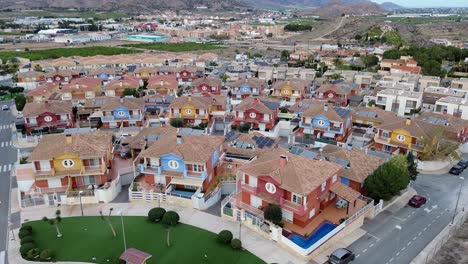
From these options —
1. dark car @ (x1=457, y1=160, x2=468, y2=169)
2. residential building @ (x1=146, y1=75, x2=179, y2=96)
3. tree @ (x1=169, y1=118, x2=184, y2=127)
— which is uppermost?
residential building @ (x1=146, y1=75, x2=179, y2=96)

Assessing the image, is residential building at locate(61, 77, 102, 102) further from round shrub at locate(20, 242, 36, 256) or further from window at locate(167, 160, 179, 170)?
round shrub at locate(20, 242, 36, 256)

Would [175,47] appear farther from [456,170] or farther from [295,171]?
[295,171]

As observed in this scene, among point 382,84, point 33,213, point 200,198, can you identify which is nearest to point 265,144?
point 200,198

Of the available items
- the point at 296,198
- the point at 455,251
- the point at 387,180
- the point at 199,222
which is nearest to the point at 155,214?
the point at 199,222

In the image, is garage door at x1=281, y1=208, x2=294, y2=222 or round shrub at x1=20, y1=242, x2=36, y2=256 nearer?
round shrub at x1=20, y1=242, x2=36, y2=256

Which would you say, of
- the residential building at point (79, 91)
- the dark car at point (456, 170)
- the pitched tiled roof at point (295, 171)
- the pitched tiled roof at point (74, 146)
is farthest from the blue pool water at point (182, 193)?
the residential building at point (79, 91)

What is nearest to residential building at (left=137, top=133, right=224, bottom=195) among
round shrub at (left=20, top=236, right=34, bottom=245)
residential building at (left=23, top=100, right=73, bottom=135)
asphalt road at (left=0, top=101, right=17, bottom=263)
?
round shrub at (left=20, top=236, right=34, bottom=245)
